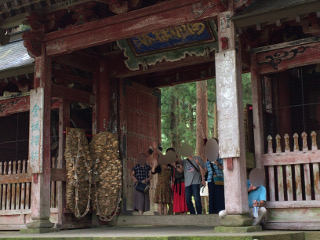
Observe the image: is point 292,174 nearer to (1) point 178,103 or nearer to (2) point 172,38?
(2) point 172,38

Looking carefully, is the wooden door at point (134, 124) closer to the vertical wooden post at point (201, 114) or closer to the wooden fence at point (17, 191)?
the wooden fence at point (17, 191)

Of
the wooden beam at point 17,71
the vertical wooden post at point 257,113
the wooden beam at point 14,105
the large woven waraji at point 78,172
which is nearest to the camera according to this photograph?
the vertical wooden post at point 257,113

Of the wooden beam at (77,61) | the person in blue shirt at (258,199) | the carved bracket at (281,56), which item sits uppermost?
the wooden beam at (77,61)

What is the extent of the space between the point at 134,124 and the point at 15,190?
10.1 feet

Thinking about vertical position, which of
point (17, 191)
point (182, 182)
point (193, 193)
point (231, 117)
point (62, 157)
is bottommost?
point (193, 193)

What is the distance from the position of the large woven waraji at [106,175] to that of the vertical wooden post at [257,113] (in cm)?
329

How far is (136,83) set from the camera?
40.4ft

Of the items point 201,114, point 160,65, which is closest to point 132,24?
point 160,65

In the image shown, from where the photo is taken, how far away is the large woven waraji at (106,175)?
10938mm

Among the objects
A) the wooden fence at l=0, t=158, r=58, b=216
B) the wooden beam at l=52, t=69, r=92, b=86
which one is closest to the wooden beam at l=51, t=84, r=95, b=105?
the wooden beam at l=52, t=69, r=92, b=86

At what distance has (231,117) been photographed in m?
7.96

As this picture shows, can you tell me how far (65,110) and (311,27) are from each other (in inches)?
220

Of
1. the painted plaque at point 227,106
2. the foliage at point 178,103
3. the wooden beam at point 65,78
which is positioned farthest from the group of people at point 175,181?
the foliage at point 178,103

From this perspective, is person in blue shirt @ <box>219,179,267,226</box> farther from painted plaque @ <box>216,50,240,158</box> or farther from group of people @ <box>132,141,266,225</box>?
group of people @ <box>132,141,266,225</box>
